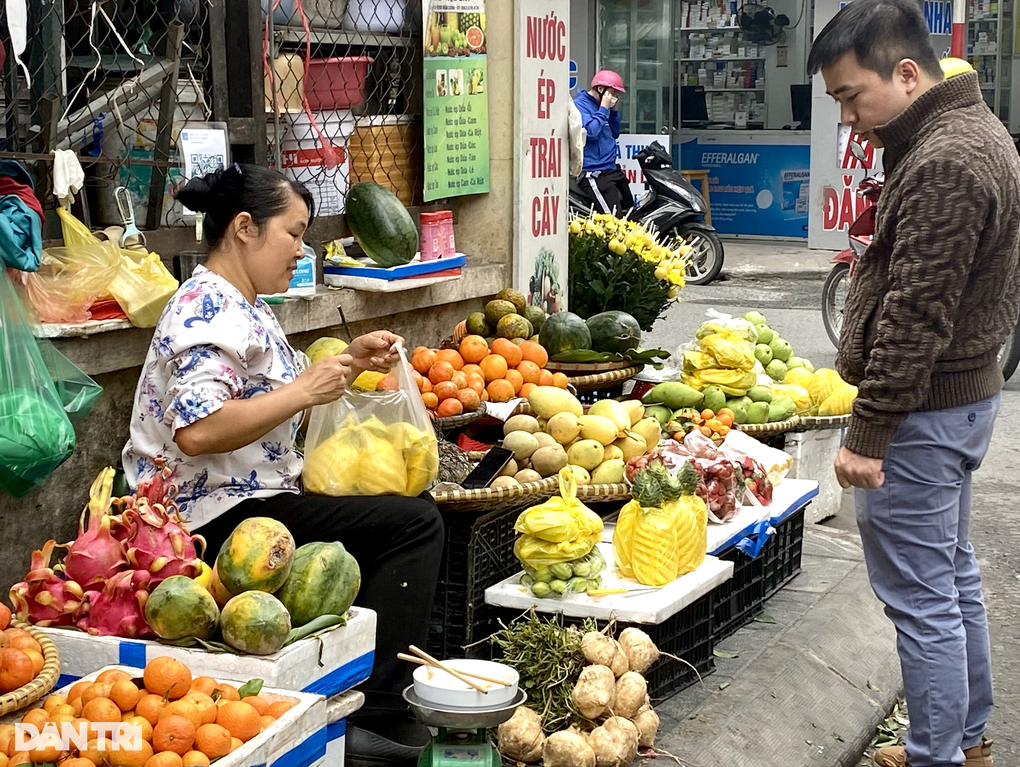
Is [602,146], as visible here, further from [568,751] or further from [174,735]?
[174,735]

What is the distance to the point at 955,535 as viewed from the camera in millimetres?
3113

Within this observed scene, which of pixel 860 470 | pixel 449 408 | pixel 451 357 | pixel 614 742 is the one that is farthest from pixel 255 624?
pixel 451 357

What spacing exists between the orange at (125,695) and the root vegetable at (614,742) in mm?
1260

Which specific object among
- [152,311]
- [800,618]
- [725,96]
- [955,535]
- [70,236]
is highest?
[725,96]

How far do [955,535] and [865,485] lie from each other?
285mm

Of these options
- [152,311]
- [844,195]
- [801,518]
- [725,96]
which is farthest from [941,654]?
[725,96]

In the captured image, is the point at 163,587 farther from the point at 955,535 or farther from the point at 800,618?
the point at 800,618

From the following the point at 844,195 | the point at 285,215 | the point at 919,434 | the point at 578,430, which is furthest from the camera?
the point at 844,195

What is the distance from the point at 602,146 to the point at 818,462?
23.3 feet

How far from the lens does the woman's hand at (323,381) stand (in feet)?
Answer: 10.3

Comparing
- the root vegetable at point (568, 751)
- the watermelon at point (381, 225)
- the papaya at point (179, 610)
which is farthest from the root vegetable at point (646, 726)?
the watermelon at point (381, 225)

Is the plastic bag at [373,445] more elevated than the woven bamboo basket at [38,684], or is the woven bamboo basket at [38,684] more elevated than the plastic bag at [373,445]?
the plastic bag at [373,445]

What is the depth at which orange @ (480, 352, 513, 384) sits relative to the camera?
15.6 feet

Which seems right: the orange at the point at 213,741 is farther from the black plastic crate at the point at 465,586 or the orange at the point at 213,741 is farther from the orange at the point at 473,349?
the orange at the point at 473,349
